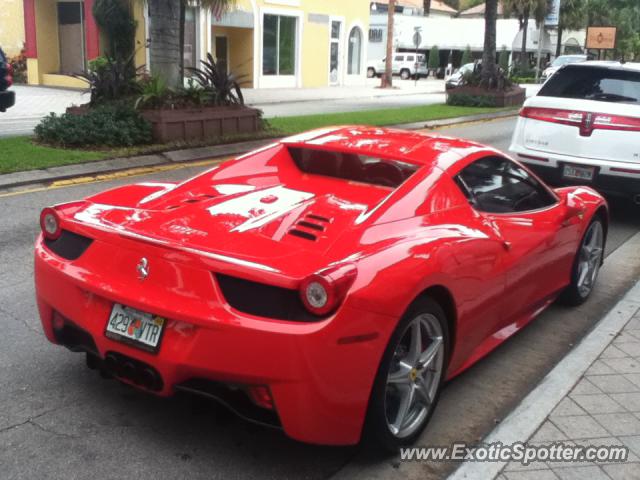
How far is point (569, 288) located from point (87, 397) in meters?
3.58

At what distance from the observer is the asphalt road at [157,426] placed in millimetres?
3205

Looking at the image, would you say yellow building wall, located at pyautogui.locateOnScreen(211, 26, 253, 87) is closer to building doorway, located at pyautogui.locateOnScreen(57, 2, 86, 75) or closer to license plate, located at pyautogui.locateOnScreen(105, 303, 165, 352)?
building doorway, located at pyautogui.locateOnScreen(57, 2, 86, 75)

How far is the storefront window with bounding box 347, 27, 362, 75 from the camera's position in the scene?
37.8 meters

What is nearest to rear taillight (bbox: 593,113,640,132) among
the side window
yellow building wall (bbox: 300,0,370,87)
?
the side window

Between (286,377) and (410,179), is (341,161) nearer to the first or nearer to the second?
(410,179)

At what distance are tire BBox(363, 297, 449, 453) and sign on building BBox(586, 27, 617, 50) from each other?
133 ft

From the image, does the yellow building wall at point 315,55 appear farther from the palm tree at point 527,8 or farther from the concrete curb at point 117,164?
the concrete curb at point 117,164

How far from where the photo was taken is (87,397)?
3.78m

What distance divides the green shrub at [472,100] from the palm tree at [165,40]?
40.9 ft

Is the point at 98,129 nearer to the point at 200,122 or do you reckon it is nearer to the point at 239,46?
the point at 200,122

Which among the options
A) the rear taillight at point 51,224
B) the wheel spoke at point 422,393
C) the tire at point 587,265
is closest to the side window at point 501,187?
the tire at point 587,265

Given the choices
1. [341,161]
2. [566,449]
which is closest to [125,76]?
[341,161]

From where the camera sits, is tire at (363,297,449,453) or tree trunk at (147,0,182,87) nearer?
tire at (363,297,449,453)

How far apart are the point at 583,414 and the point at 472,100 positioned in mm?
20370
